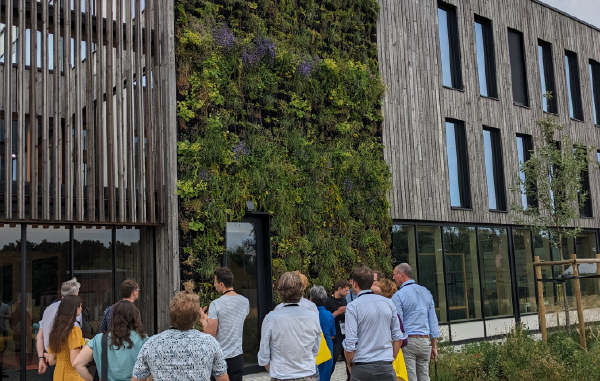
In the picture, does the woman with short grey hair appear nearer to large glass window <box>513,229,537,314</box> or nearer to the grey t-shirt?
the grey t-shirt

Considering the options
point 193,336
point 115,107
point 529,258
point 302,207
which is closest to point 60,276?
point 115,107

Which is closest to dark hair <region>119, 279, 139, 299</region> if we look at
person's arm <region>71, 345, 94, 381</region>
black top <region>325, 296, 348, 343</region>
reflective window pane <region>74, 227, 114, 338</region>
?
person's arm <region>71, 345, 94, 381</region>

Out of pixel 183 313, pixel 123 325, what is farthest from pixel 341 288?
pixel 183 313

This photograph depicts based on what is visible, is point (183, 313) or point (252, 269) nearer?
point (183, 313)

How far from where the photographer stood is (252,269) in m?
11.8

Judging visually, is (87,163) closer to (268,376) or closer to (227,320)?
(227,320)

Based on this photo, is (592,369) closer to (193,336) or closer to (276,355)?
(276,355)

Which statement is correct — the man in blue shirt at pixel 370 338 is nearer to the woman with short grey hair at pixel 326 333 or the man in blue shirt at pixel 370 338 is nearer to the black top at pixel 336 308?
the woman with short grey hair at pixel 326 333

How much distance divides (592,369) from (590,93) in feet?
48.2

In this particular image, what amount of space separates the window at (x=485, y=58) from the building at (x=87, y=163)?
32.7 ft

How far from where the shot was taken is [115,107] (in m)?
10.4

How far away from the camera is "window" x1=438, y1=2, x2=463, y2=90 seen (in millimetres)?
16797

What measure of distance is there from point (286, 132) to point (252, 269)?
278 cm

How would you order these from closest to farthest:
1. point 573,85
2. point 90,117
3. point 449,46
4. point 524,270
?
point 90,117, point 449,46, point 524,270, point 573,85
